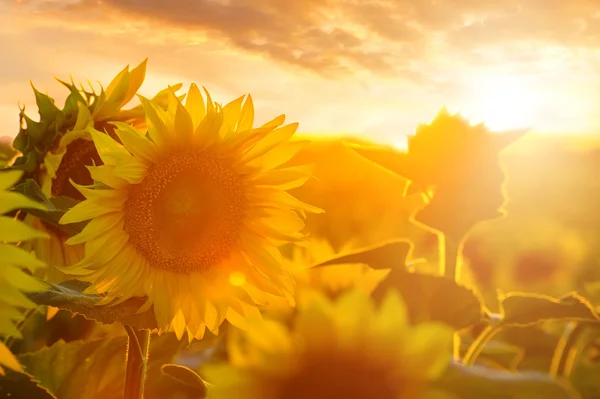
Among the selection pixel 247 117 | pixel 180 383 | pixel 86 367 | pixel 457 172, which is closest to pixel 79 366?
pixel 86 367

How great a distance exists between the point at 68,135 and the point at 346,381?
37 cm

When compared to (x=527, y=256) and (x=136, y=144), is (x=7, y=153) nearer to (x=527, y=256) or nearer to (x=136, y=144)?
(x=136, y=144)

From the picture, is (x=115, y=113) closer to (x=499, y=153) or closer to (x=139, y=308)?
(x=139, y=308)

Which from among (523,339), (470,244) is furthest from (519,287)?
(523,339)

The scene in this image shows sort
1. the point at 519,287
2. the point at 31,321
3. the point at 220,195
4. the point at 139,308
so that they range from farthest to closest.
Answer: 1. the point at 519,287
2. the point at 31,321
3. the point at 220,195
4. the point at 139,308

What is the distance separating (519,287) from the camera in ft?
4.34

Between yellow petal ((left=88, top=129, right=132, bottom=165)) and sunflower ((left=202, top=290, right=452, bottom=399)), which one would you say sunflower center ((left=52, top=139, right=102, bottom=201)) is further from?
sunflower ((left=202, top=290, right=452, bottom=399))

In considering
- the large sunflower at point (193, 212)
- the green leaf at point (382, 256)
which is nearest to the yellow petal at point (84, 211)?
the large sunflower at point (193, 212)

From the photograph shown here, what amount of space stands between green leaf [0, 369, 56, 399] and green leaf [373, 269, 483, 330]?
0.34 meters

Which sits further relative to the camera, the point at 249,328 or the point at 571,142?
the point at 571,142

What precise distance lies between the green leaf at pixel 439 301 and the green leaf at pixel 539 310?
53mm

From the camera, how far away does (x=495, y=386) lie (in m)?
0.66

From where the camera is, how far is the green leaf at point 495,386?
2.14ft

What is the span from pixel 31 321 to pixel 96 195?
1.31ft
